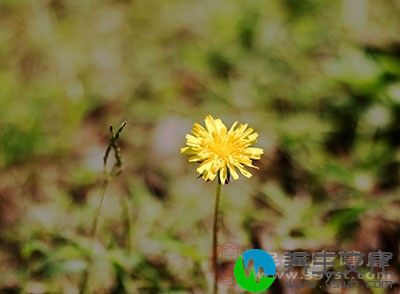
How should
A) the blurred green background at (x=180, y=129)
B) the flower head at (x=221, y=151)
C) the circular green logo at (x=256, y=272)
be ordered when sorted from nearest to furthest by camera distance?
the flower head at (x=221, y=151) < the circular green logo at (x=256, y=272) < the blurred green background at (x=180, y=129)

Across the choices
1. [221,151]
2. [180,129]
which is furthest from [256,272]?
[180,129]

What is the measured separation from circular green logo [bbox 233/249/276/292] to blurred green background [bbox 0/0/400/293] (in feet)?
0.24

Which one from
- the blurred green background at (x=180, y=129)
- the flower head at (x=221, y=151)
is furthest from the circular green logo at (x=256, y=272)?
the flower head at (x=221, y=151)

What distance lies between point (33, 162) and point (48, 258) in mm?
533

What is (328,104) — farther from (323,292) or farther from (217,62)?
(323,292)

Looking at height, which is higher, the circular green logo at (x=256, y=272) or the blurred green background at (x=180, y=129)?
the blurred green background at (x=180, y=129)

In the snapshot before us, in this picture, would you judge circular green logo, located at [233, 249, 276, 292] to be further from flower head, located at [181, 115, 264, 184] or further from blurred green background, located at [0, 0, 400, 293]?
flower head, located at [181, 115, 264, 184]

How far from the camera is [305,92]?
214 cm

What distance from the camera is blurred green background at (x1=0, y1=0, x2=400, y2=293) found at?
1.70 metres

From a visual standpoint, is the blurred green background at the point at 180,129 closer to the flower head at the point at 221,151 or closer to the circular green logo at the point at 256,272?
the circular green logo at the point at 256,272

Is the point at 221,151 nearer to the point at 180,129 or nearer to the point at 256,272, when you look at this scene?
the point at 256,272

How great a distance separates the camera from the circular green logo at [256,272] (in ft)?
5.10

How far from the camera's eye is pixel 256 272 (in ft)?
5.14

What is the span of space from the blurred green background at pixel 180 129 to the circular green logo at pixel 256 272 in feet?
0.24
